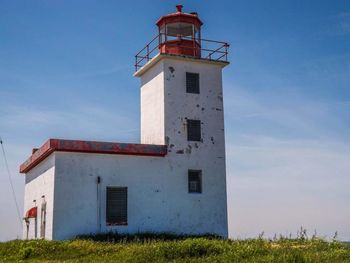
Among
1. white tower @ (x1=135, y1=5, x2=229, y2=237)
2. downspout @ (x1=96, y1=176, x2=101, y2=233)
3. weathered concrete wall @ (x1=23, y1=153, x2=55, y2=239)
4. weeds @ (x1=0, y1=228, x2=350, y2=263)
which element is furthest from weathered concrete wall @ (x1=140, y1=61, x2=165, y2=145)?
weeds @ (x1=0, y1=228, x2=350, y2=263)

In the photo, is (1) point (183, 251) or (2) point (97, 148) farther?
(2) point (97, 148)

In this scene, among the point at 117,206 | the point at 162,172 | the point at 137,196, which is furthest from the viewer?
the point at 162,172

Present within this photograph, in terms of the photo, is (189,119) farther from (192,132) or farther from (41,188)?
(41,188)

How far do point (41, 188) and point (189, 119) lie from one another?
23.8 feet

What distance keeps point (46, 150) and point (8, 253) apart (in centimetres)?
454

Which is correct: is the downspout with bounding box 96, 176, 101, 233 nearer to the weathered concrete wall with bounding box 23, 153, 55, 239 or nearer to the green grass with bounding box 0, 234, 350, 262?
the green grass with bounding box 0, 234, 350, 262

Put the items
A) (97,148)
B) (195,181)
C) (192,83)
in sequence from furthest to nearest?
(192,83) < (195,181) < (97,148)

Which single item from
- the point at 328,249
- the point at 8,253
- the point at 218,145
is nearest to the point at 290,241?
the point at 328,249

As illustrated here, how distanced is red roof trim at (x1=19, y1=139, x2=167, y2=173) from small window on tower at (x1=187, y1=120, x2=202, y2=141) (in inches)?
57.0

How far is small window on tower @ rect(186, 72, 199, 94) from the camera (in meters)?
23.3

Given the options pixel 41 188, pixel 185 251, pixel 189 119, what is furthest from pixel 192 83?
pixel 185 251

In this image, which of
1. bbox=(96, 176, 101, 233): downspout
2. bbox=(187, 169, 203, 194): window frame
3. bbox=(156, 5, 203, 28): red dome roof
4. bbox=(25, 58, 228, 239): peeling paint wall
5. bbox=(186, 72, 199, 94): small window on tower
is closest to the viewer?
bbox=(25, 58, 228, 239): peeling paint wall

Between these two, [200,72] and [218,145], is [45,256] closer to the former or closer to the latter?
[218,145]

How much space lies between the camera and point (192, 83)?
76.8 ft
